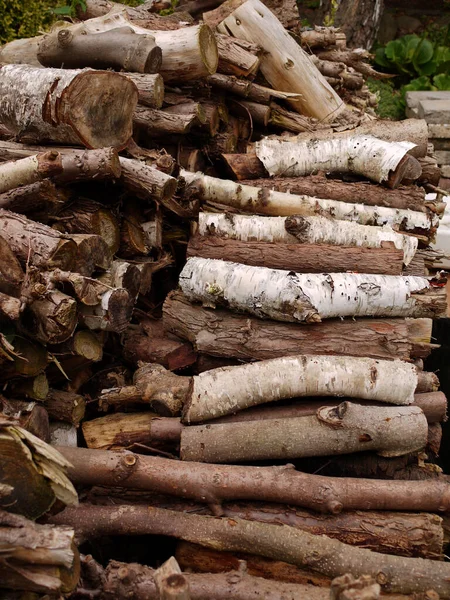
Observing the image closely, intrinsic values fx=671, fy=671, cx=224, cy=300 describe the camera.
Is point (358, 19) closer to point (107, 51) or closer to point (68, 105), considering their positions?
point (107, 51)

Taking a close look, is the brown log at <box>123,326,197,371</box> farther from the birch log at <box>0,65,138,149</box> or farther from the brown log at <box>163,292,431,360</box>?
the birch log at <box>0,65,138,149</box>

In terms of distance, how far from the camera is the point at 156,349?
14.9ft

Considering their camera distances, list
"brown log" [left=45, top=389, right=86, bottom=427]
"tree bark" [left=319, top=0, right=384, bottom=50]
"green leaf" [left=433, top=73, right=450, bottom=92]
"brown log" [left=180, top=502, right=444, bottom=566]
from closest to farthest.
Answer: "brown log" [left=180, top=502, right=444, bottom=566], "brown log" [left=45, top=389, right=86, bottom=427], "tree bark" [left=319, top=0, right=384, bottom=50], "green leaf" [left=433, top=73, right=450, bottom=92]

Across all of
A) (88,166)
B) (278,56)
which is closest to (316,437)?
(88,166)

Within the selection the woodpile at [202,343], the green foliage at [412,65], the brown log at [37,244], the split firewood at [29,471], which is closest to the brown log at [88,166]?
the woodpile at [202,343]

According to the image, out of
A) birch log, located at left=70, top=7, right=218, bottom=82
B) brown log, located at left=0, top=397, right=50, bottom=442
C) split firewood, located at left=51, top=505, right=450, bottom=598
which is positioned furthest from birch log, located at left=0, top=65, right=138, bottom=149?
split firewood, located at left=51, top=505, right=450, bottom=598

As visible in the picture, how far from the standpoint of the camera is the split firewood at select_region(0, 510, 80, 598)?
2574 millimetres

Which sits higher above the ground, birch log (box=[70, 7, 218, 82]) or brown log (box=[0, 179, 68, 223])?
birch log (box=[70, 7, 218, 82])

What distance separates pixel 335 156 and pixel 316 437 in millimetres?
2712

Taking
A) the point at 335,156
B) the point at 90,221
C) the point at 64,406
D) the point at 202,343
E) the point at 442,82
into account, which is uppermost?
the point at 335,156

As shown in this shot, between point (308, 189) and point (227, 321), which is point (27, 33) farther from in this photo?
point (227, 321)

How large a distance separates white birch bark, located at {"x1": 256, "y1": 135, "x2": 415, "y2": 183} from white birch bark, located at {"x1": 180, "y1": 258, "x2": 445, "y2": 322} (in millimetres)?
1324

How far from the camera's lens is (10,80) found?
191 inches

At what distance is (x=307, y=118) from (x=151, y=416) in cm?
372
